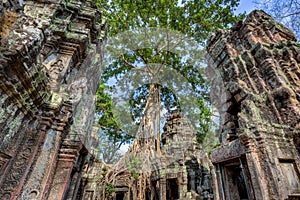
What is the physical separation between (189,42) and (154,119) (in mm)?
5391

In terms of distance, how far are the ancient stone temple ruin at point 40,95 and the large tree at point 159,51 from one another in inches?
287

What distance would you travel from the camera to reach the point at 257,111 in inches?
172

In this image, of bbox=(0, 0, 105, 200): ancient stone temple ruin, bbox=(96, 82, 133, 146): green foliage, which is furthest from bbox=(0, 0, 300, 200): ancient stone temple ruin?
bbox=(96, 82, 133, 146): green foliage

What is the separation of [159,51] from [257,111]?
28.3 feet

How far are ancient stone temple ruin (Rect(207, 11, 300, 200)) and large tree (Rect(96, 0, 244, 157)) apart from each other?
3.87 m

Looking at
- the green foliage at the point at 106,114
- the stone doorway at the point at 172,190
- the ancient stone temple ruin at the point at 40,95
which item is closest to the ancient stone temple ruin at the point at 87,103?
the ancient stone temple ruin at the point at 40,95

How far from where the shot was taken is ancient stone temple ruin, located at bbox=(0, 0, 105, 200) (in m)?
1.60

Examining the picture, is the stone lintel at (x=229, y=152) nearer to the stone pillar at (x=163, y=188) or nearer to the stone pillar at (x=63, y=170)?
the stone pillar at (x=63, y=170)

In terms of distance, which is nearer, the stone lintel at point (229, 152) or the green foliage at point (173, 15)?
the stone lintel at point (229, 152)

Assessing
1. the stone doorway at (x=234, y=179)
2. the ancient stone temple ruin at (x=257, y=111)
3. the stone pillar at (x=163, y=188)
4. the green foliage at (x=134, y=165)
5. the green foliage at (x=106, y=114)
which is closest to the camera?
the ancient stone temple ruin at (x=257, y=111)

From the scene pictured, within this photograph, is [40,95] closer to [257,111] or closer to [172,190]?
[257,111]

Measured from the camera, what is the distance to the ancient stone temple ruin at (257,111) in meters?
3.71

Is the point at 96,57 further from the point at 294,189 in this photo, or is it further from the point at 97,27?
the point at 294,189

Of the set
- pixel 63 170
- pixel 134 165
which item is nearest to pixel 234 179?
pixel 63 170
